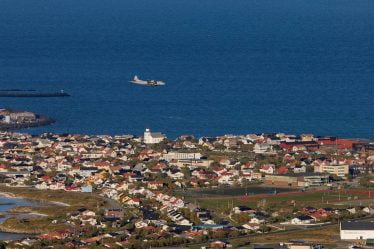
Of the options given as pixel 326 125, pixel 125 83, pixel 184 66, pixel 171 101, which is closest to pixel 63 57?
pixel 184 66

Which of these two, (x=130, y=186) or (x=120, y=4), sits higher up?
(x=120, y=4)

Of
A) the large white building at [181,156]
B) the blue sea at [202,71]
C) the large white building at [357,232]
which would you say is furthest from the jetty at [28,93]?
the large white building at [357,232]

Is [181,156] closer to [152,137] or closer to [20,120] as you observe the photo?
[152,137]

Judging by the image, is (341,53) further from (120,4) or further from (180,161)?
(120,4)

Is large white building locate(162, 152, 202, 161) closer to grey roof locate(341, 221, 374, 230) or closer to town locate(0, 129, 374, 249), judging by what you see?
town locate(0, 129, 374, 249)

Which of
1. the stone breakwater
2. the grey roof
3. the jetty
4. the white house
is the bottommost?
the grey roof

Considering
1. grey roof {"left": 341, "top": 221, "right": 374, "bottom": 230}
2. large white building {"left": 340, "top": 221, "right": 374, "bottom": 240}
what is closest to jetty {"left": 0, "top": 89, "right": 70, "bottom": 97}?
grey roof {"left": 341, "top": 221, "right": 374, "bottom": 230}
